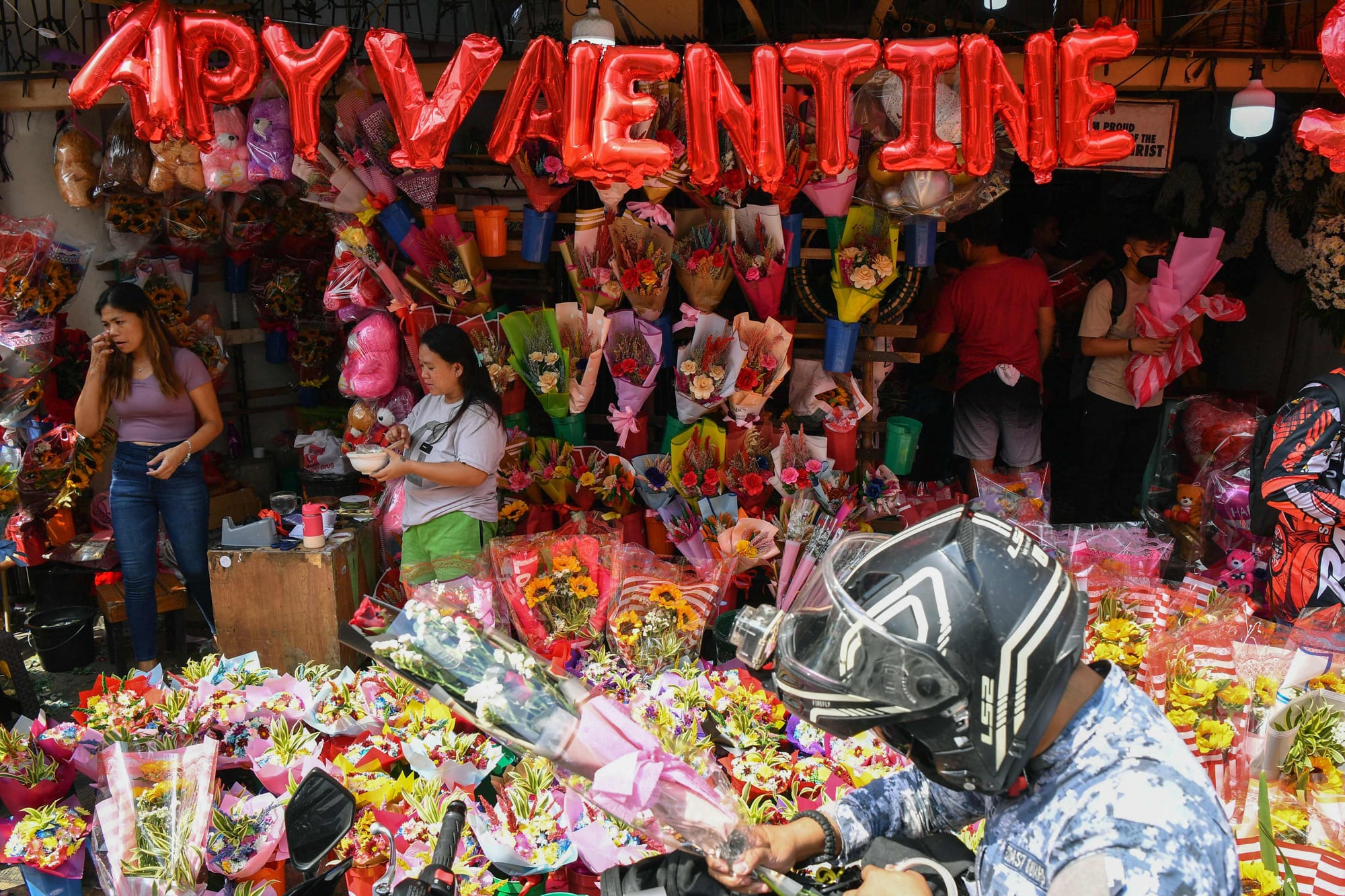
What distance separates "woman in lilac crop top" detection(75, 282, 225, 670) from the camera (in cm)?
412

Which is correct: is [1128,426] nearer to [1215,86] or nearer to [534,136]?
[1215,86]

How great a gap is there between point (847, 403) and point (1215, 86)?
2.07 m

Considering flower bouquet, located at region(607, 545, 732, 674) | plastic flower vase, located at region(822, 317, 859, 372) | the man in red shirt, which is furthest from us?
the man in red shirt

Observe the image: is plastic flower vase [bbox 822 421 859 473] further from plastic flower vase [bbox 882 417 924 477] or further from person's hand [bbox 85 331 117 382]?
person's hand [bbox 85 331 117 382]

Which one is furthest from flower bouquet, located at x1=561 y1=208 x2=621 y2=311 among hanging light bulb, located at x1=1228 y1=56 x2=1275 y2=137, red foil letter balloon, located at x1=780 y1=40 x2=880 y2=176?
hanging light bulb, located at x1=1228 y1=56 x2=1275 y2=137

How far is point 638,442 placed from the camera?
4.52m

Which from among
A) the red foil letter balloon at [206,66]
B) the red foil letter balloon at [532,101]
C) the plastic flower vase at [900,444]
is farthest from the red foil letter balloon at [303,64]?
the plastic flower vase at [900,444]

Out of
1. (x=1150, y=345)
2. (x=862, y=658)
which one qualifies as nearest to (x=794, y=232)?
(x=1150, y=345)

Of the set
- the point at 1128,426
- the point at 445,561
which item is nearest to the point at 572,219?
the point at 445,561

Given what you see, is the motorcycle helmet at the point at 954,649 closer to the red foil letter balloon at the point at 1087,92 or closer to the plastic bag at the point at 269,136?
the red foil letter balloon at the point at 1087,92

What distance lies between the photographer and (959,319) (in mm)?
5023

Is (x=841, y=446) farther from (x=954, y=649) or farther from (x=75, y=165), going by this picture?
(x=75, y=165)

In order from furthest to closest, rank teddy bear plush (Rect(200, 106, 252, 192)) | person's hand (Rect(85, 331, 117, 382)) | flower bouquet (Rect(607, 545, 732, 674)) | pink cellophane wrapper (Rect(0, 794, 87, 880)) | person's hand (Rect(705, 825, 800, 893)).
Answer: teddy bear plush (Rect(200, 106, 252, 192)) → person's hand (Rect(85, 331, 117, 382)) → flower bouquet (Rect(607, 545, 732, 674)) → pink cellophane wrapper (Rect(0, 794, 87, 880)) → person's hand (Rect(705, 825, 800, 893))

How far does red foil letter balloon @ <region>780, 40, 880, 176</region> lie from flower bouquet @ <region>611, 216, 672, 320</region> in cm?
94
